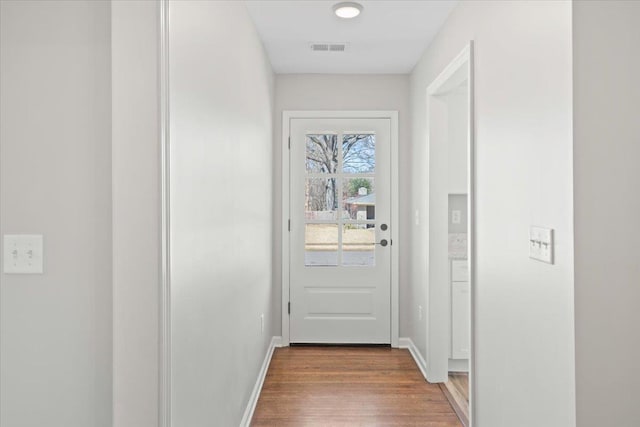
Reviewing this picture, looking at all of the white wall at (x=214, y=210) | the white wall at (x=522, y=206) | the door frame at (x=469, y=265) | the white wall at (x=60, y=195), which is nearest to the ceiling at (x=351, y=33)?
the white wall at (x=214, y=210)

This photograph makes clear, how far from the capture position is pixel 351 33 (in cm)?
318

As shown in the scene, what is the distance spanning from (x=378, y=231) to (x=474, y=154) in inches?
75.4

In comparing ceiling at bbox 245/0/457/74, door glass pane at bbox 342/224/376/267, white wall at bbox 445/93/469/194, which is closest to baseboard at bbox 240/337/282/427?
door glass pane at bbox 342/224/376/267

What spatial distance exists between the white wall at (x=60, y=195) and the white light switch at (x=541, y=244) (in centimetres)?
139

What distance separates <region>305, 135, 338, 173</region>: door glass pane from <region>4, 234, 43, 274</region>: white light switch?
297cm

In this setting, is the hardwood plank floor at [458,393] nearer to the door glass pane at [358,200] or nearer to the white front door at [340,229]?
the white front door at [340,229]

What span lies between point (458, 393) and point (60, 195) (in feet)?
9.22

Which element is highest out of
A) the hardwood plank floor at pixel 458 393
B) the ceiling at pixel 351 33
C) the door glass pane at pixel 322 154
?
the ceiling at pixel 351 33

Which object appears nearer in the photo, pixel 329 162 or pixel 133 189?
pixel 133 189

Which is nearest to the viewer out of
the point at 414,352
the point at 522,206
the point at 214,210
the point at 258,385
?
the point at 522,206

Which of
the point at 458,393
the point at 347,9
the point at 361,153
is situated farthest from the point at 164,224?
the point at 361,153

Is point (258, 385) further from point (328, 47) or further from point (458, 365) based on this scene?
point (328, 47)

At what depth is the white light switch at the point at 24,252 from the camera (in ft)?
4.40

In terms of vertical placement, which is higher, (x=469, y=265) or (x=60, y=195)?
(x=60, y=195)
